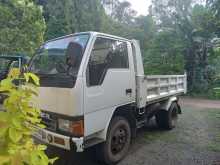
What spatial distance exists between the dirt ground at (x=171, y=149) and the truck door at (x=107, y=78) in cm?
109

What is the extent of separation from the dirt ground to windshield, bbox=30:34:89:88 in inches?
62.8

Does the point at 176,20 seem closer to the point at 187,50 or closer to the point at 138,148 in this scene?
the point at 187,50

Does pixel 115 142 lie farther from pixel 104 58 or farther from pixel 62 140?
pixel 104 58

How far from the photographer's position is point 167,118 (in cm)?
605

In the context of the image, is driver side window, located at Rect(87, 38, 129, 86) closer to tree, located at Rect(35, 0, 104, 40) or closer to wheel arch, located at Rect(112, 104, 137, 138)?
wheel arch, located at Rect(112, 104, 137, 138)

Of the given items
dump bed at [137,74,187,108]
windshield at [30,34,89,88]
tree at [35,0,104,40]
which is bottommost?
dump bed at [137,74,187,108]

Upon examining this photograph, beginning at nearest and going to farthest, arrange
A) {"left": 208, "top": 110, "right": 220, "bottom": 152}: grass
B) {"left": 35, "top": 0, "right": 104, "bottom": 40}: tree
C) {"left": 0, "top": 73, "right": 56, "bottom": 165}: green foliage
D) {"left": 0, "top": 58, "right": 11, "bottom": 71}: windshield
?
1. {"left": 0, "top": 73, "right": 56, "bottom": 165}: green foliage
2. {"left": 208, "top": 110, "right": 220, "bottom": 152}: grass
3. {"left": 0, "top": 58, "right": 11, "bottom": 71}: windshield
4. {"left": 35, "top": 0, "right": 104, "bottom": 40}: tree

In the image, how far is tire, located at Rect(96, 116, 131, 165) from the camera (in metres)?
3.84

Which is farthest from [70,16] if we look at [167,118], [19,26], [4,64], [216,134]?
[216,134]

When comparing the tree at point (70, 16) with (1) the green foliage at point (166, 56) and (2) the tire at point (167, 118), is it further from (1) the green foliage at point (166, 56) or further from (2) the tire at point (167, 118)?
(2) the tire at point (167, 118)

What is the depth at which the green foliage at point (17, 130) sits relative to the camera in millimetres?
1133

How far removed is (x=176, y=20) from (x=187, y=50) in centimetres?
251

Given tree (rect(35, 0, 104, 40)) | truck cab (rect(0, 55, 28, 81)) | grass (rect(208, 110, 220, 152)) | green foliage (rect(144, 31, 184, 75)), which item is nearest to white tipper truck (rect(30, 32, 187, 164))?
grass (rect(208, 110, 220, 152))

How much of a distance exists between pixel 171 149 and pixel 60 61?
2.85m
